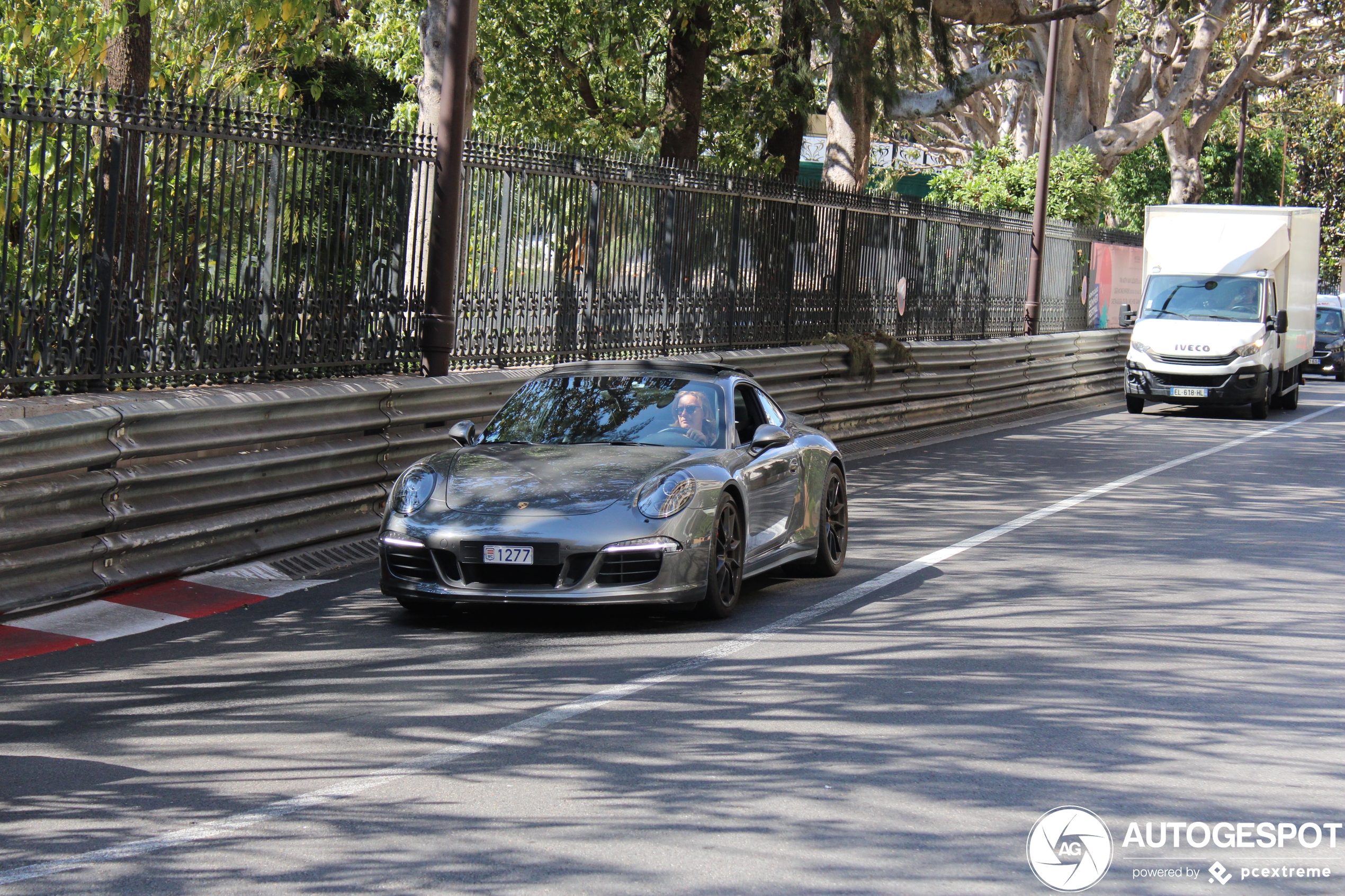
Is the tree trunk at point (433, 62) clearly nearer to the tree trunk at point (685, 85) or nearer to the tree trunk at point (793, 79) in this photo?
the tree trunk at point (793, 79)

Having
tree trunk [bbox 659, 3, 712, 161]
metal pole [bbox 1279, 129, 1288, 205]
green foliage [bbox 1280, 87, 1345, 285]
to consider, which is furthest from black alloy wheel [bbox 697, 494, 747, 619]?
green foliage [bbox 1280, 87, 1345, 285]

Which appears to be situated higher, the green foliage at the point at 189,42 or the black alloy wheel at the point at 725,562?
the green foliage at the point at 189,42

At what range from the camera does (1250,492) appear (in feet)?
52.1

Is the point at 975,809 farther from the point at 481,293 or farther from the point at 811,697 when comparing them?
the point at 481,293

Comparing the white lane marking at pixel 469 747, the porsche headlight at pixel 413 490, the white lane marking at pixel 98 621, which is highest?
the porsche headlight at pixel 413 490

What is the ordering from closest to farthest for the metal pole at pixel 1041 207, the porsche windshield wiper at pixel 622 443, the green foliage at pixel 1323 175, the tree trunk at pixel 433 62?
the porsche windshield wiper at pixel 622 443, the tree trunk at pixel 433 62, the metal pole at pixel 1041 207, the green foliage at pixel 1323 175

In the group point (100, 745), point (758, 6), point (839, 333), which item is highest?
point (758, 6)

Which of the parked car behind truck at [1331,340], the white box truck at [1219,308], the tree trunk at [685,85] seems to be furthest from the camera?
the parked car behind truck at [1331,340]

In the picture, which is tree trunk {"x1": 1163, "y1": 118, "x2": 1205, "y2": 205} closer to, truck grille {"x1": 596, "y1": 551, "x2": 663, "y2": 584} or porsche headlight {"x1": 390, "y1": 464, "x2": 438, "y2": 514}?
porsche headlight {"x1": 390, "y1": 464, "x2": 438, "y2": 514}

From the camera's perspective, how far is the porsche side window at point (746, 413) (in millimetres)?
9664

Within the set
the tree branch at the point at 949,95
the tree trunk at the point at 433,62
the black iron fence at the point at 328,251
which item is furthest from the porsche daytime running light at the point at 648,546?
the tree branch at the point at 949,95

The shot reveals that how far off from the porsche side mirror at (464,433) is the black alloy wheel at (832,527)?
2.18m

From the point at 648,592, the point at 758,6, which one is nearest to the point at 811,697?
the point at 648,592

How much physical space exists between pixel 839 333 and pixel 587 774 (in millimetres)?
14448
